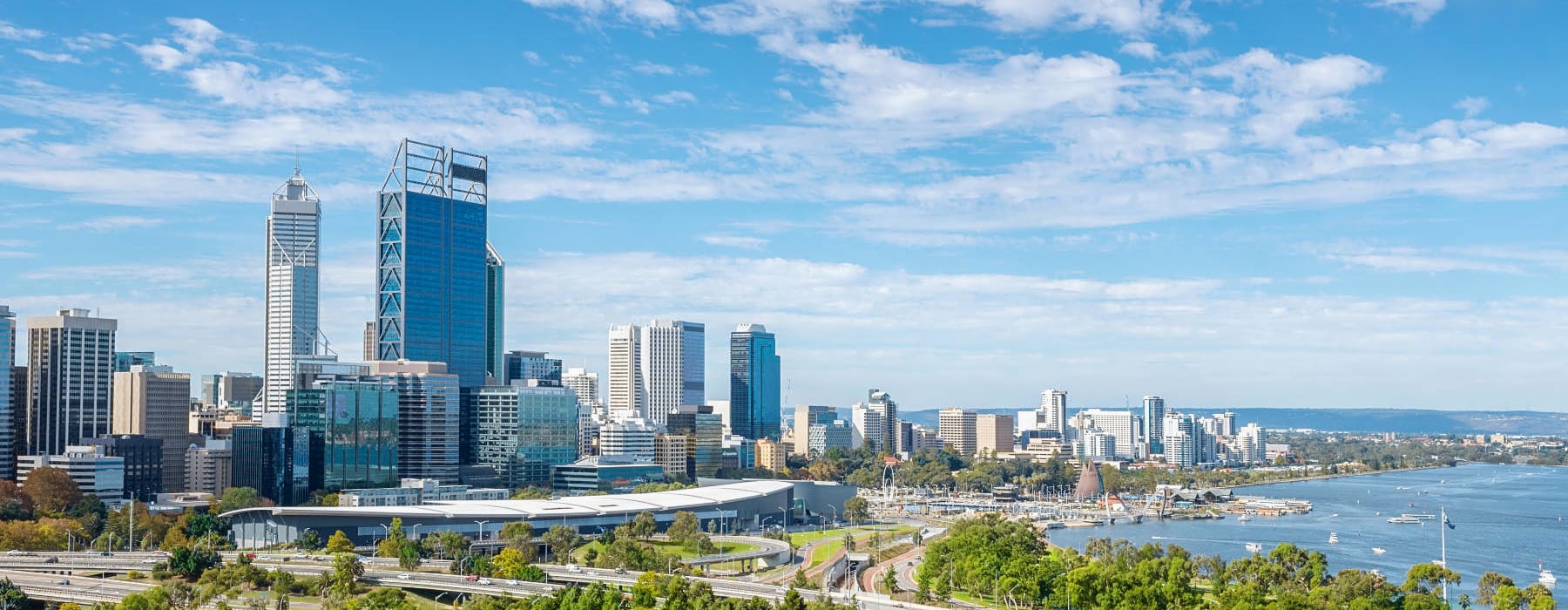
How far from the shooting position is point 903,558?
2269 inches

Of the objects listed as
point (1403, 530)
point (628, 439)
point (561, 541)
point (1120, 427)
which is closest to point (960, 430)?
point (1120, 427)

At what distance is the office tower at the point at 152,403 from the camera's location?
7800cm

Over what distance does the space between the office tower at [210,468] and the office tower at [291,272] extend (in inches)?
1436

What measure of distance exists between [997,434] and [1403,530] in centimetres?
7720

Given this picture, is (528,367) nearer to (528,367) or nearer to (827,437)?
(528,367)

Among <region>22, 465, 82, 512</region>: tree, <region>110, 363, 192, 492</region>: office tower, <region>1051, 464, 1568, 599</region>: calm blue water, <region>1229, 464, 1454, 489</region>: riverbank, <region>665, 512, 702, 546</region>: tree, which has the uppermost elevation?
<region>110, 363, 192, 492</region>: office tower

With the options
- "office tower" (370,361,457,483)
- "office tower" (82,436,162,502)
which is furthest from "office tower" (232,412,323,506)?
"office tower" (370,361,457,483)

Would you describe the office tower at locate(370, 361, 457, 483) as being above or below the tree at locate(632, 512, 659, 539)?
above

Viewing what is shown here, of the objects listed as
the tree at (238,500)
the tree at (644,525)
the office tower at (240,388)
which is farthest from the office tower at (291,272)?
the tree at (644,525)

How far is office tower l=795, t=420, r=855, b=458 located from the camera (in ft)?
454

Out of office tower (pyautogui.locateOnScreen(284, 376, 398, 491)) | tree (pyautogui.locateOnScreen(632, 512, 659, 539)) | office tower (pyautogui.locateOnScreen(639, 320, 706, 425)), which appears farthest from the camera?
office tower (pyautogui.locateOnScreen(639, 320, 706, 425))

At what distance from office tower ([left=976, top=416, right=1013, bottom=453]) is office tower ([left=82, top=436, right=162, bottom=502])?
3653 inches

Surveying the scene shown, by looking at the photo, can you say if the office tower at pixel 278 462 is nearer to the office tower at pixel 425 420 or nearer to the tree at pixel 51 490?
the office tower at pixel 425 420

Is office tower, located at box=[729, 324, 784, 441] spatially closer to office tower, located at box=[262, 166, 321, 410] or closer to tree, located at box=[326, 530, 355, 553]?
office tower, located at box=[262, 166, 321, 410]
